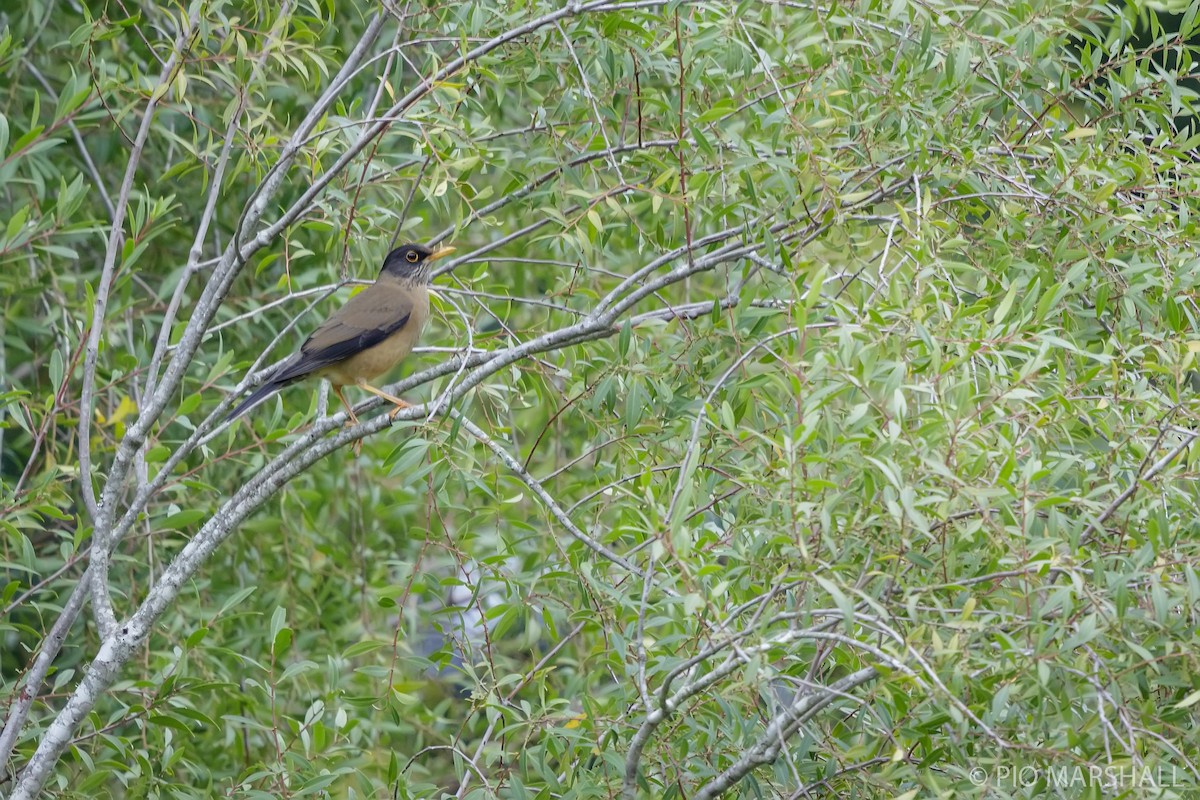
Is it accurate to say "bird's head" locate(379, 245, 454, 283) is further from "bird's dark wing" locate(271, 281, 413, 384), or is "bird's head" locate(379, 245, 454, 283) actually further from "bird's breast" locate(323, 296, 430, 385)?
"bird's breast" locate(323, 296, 430, 385)

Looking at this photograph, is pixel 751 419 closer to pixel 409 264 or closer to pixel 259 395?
pixel 259 395

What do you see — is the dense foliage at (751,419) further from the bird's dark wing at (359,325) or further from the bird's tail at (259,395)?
the bird's dark wing at (359,325)

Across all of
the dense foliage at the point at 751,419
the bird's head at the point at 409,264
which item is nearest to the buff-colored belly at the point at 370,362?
the bird's head at the point at 409,264

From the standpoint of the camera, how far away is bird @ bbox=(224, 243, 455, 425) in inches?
224

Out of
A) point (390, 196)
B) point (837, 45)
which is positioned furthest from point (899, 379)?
point (390, 196)

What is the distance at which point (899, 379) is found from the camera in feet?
9.49

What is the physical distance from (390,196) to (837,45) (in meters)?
2.20

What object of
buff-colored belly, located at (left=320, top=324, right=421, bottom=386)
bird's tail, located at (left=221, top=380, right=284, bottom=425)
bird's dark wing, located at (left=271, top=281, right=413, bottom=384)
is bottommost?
buff-colored belly, located at (left=320, top=324, right=421, bottom=386)

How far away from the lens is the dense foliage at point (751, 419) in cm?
292

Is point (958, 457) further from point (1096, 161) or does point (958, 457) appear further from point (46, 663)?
point (46, 663)

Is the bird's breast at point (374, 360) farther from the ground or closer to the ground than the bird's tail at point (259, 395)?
closer to the ground

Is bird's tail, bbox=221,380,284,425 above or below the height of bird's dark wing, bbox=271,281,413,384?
above

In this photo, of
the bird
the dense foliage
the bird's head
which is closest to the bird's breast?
the bird

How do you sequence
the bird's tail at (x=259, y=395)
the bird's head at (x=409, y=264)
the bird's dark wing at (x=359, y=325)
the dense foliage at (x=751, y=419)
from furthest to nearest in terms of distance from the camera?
the bird's head at (x=409, y=264) < the bird's dark wing at (x=359, y=325) < the bird's tail at (x=259, y=395) < the dense foliage at (x=751, y=419)
